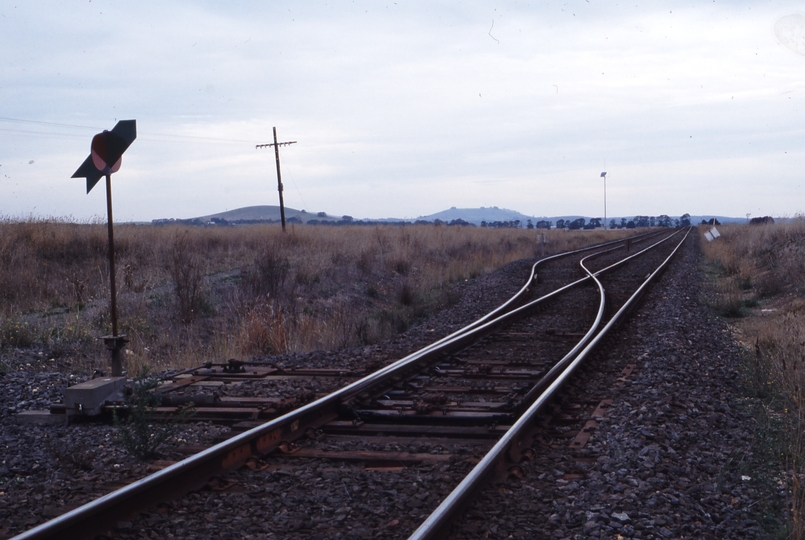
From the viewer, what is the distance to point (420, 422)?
6887mm

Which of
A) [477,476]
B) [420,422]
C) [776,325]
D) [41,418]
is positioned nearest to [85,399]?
[41,418]

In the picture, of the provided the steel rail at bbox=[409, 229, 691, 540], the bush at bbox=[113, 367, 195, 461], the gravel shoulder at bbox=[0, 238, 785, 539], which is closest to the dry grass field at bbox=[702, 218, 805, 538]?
the gravel shoulder at bbox=[0, 238, 785, 539]

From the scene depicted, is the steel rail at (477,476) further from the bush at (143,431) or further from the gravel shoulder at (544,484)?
the bush at (143,431)

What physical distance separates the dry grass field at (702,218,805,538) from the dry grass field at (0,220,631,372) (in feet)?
19.7

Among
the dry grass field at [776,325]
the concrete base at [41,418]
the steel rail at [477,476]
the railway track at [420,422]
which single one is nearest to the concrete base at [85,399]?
the concrete base at [41,418]

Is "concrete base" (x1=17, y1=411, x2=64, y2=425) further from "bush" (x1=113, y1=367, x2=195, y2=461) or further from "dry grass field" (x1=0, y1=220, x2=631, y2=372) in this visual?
"dry grass field" (x1=0, y1=220, x2=631, y2=372)

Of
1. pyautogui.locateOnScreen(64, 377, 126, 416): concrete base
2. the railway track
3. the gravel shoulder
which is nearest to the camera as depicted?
the gravel shoulder

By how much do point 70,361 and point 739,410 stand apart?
28.9ft

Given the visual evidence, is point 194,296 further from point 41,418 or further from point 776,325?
point 776,325

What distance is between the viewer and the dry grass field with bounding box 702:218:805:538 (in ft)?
19.2

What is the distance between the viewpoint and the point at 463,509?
184 inches

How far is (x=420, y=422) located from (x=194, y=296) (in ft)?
30.3

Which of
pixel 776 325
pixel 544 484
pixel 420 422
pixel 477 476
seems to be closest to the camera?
pixel 477 476

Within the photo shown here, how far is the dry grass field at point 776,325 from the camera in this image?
5844 millimetres
